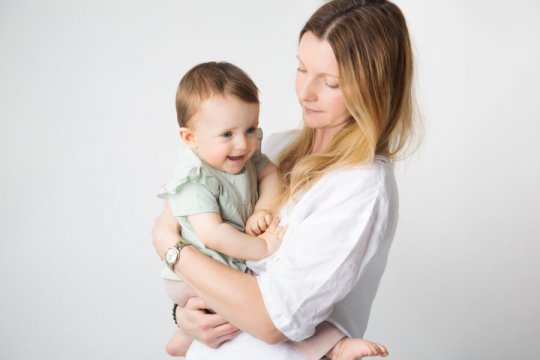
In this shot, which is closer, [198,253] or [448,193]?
[198,253]

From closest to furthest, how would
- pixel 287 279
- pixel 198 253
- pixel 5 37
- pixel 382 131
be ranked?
pixel 287 279 < pixel 198 253 < pixel 382 131 < pixel 5 37

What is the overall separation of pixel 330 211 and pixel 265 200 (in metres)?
0.39

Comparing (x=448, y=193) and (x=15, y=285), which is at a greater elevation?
(x=448, y=193)

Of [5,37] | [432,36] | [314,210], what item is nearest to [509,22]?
[432,36]

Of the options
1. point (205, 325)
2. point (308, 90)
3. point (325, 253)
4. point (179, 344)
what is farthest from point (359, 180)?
point (179, 344)

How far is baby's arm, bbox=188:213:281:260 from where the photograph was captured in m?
2.16

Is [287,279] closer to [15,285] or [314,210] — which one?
[314,210]

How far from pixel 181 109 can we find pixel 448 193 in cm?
241

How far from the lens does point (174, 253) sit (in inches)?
86.0

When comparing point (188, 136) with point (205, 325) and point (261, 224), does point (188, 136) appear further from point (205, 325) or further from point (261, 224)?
point (205, 325)

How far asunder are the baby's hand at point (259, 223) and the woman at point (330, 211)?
0.05 metres

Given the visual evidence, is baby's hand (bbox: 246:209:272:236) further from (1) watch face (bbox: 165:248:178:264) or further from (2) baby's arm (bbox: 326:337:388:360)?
(2) baby's arm (bbox: 326:337:388:360)

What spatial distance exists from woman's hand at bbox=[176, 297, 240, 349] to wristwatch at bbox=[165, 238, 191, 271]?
7.0 inches

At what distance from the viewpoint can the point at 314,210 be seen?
2098mm
